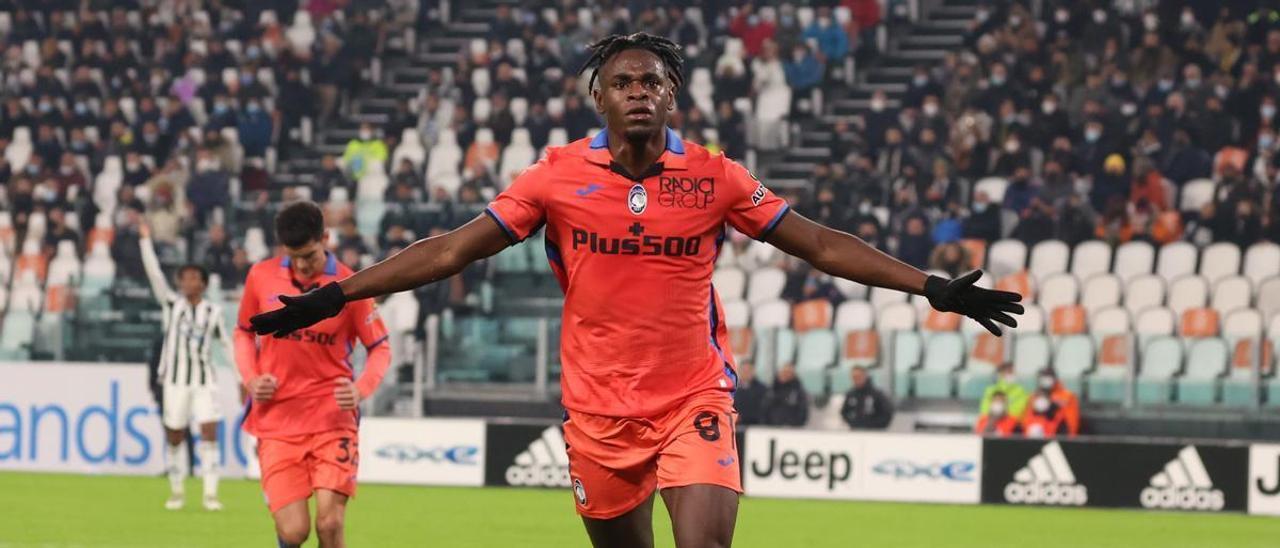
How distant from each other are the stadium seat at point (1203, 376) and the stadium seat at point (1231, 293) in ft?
3.59

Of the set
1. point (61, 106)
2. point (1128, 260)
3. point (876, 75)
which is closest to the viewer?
point (1128, 260)

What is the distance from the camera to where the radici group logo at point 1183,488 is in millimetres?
18156

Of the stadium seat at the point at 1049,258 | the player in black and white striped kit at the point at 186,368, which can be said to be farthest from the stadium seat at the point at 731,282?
the player in black and white striped kit at the point at 186,368

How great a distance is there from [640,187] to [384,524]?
938 centimetres

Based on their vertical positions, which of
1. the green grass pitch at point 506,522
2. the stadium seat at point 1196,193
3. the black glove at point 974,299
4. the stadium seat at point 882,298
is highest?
the stadium seat at point 1196,193

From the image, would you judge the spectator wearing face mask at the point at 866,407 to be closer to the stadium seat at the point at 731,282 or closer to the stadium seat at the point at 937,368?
the stadium seat at the point at 937,368

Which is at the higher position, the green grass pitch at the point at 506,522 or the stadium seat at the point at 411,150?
the stadium seat at the point at 411,150

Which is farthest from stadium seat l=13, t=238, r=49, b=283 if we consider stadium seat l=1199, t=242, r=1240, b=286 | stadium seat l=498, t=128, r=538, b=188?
stadium seat l=1199, t=242, r=1240, b=286

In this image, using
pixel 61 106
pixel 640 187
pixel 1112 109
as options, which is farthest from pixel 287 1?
pixel 640 187

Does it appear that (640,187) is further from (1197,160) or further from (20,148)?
(20,148)

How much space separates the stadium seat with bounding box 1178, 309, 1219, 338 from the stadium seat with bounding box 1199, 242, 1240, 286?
0.76 metres

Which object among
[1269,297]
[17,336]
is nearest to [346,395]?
[17,336]

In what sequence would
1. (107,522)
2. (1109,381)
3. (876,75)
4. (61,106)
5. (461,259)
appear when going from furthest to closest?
(61,106)
(876,75)
(1109,381)
(107,522)
(461,259)

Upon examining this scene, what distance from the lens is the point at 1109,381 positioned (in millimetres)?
19453
